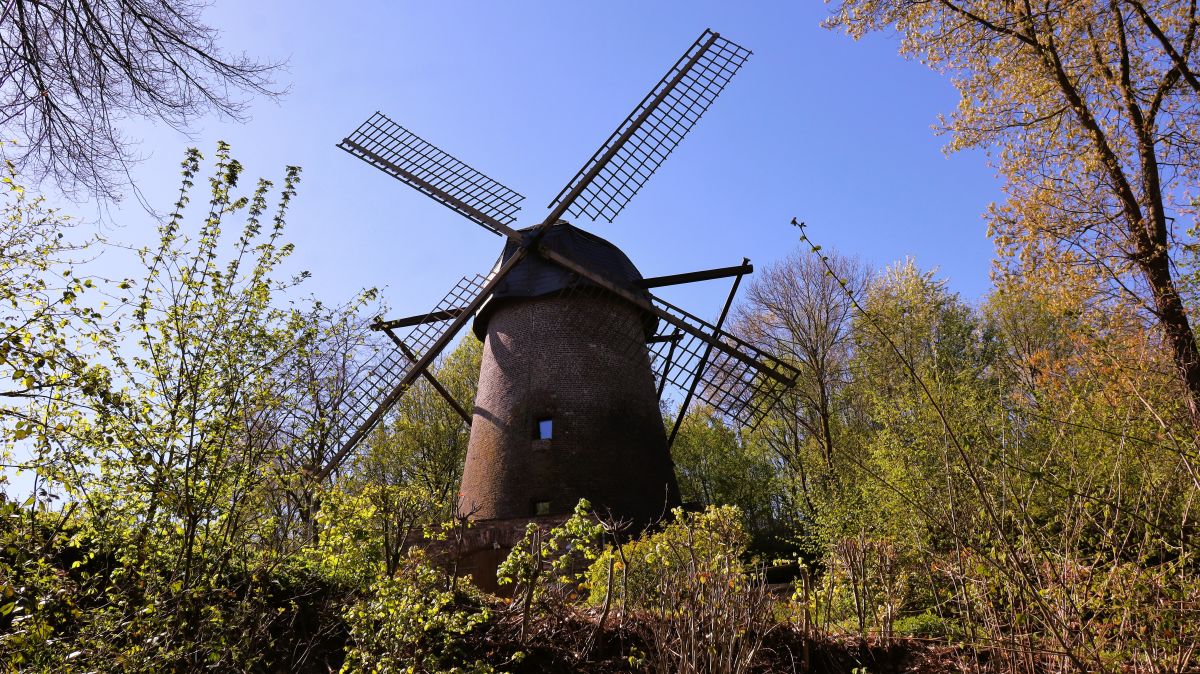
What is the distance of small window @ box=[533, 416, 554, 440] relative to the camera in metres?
11.9

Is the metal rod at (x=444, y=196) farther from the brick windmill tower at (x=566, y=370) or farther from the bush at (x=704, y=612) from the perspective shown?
the bush at (x=704, y=612)

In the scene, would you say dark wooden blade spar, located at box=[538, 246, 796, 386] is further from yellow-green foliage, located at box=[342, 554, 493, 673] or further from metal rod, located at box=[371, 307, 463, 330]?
yellow-green foliage, located at box=[342, 554, 493, 673]

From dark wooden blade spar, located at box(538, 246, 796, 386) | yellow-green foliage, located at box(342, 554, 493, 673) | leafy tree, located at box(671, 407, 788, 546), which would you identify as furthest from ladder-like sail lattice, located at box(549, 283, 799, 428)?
leafy tree, located at box(671, 407, 788, 546)

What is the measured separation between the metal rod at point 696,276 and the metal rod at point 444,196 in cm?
258

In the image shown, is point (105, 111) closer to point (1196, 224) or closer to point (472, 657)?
point (472, 657)

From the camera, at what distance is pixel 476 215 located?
549 inches

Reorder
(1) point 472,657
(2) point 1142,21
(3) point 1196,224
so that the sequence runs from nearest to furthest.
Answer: (1) point 472,657, (3) point 1196,224, (2) point 1142,21

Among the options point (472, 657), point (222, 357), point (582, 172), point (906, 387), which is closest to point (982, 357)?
point (906, 387)

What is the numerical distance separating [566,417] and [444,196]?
5.28 metres

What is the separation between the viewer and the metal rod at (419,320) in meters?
14.2

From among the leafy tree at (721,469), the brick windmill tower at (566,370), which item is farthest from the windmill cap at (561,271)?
the leafy tree at (721,469)

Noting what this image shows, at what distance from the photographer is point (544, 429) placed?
1202 centimetres

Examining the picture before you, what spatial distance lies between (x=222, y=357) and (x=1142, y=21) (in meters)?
10.8

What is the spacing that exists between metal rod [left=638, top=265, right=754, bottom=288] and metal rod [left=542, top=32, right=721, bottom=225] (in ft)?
6.79
